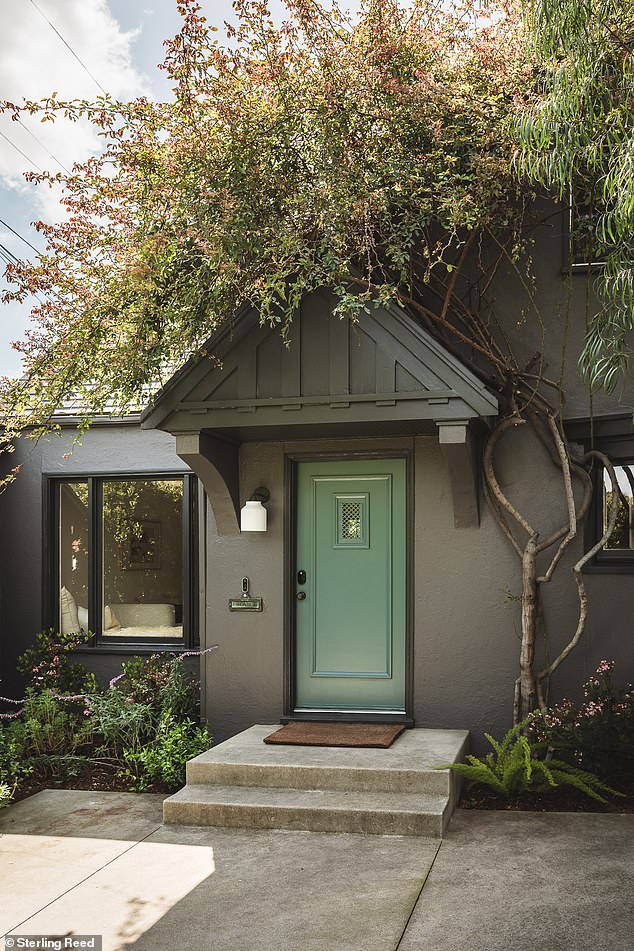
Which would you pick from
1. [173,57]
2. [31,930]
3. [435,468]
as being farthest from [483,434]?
[31,930]

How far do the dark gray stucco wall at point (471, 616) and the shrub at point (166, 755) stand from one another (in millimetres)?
450

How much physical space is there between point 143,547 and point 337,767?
347cm

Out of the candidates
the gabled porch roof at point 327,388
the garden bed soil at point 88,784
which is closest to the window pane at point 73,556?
the garden bed soil at point 88,784

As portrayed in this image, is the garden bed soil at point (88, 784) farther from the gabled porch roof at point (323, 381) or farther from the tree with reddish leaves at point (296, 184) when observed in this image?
the tree with reddish leaves at point (296, 184)

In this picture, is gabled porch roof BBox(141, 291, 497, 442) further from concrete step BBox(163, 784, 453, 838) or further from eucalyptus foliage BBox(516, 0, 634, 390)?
concrete step BBox(163, 784, 453, 838)

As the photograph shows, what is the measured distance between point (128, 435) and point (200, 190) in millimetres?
3052

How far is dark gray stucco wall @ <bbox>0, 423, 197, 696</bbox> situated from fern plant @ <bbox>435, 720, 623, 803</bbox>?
3.90 meters

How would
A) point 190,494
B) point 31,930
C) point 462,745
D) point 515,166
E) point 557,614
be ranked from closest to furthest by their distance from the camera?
point 31,930, point 515,166, point 462,745, point 557,614, point 190,494

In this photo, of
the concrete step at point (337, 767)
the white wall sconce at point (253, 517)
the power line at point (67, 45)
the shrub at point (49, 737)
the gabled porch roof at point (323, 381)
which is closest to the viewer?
the concrete step at point (337, 767)

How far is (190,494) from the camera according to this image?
8227 millimetres

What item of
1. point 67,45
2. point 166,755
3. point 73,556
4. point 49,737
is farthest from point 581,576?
point 67,45

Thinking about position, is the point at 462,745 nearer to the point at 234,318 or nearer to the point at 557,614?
the point at 557,614

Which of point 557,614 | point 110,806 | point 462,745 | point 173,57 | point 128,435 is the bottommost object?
point 110,806

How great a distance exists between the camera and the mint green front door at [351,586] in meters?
6.95
